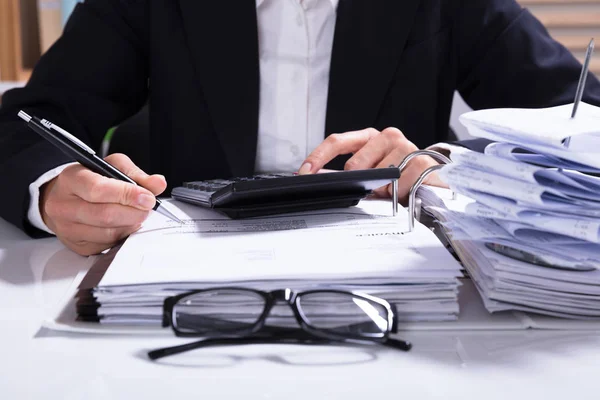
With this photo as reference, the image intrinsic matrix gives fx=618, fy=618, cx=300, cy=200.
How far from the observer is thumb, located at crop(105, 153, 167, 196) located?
0.74 metres

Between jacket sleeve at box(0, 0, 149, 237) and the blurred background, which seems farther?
the blurred background

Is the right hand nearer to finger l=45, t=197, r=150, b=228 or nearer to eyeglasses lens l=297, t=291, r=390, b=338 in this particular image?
finger l=45, t=197, r=150, b=228

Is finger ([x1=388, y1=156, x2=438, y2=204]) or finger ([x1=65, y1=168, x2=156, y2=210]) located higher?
finger ([x1=65, y1=168, x2=156, y2=210])

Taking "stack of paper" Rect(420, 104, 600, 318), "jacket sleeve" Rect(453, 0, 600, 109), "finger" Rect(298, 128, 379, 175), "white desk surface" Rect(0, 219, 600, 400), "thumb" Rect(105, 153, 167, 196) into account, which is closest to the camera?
"white desk surface" Rect(0, 219, 600, 400)

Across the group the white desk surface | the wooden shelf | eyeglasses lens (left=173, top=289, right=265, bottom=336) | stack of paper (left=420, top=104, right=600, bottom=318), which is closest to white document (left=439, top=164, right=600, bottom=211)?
stack of paper (left=420, top=104, right=600, bottom=318)

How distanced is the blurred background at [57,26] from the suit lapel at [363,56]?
2.91ft

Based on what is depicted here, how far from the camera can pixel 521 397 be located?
42cm

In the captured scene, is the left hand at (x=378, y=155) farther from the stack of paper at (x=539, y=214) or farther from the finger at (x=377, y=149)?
the stack of paper at (x=539, y=214)

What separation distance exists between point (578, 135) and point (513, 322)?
0.56 ft

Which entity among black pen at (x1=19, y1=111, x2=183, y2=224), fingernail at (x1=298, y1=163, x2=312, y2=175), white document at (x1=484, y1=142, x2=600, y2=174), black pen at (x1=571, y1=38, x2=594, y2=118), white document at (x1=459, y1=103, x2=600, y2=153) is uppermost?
black pen at (x1=571, y1=38, x2=594, y2=118)

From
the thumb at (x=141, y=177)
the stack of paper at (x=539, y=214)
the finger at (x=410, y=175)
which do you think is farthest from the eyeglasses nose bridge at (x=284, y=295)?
the finger at (x=410, y=175)

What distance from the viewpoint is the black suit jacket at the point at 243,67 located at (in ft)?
3.95

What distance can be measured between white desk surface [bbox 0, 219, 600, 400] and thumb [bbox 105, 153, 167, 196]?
24cm

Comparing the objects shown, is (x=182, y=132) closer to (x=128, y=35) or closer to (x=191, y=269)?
(x=128, y=35)
